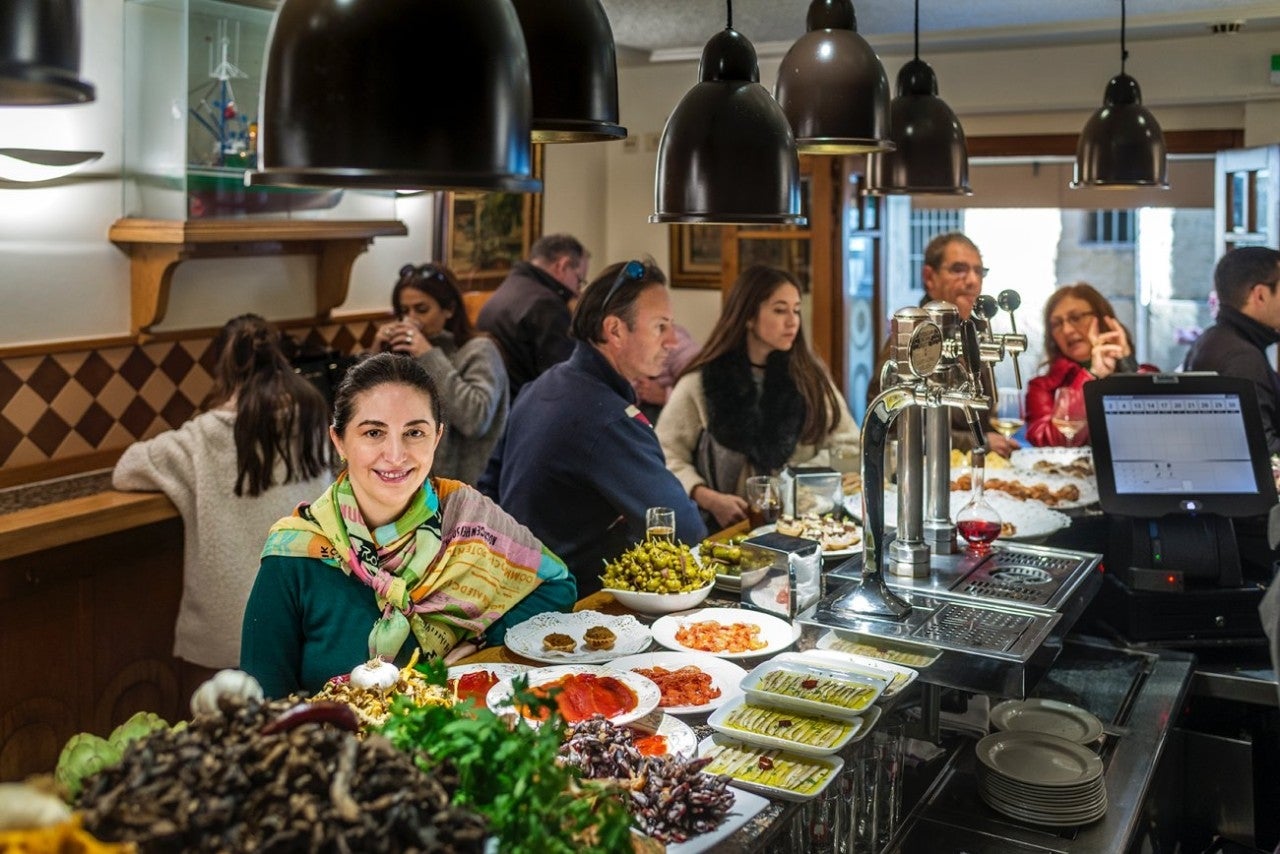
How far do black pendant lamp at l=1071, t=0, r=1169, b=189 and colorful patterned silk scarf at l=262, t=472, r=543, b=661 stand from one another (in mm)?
2446

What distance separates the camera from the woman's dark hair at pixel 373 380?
2607 millimetres

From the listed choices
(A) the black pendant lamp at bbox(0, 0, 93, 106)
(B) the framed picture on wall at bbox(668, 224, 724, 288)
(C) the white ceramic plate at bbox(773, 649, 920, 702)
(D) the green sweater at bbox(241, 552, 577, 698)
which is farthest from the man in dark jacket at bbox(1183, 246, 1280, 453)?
(A) the black pendant lamp at bbox(0, 0, 93, 106)

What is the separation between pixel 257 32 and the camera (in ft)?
15.7

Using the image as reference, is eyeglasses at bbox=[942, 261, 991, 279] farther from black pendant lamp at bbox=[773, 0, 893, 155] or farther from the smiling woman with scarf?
black pendant lamp at bbox=[773, 0, 893, 155]

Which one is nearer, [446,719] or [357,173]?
[357,173]

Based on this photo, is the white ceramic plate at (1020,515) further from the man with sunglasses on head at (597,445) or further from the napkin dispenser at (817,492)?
the man with sunglasses on head at (597,445)

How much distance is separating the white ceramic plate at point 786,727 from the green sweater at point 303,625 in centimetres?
85

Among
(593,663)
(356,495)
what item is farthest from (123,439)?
(593,663)

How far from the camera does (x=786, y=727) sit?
2.05m

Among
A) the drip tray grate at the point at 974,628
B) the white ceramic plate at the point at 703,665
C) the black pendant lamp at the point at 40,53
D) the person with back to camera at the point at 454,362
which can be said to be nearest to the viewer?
the black pendant lamp at the point at 40,53

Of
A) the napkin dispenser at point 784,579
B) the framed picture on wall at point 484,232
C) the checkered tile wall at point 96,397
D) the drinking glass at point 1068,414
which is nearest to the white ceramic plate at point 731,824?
the napkin dispenser at point 784,579

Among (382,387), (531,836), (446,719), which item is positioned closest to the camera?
(531,836)

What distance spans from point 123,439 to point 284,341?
0.74 meters

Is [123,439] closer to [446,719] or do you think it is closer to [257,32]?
[257,32]
